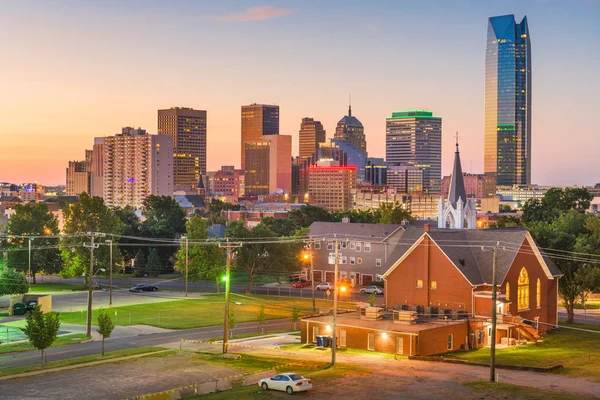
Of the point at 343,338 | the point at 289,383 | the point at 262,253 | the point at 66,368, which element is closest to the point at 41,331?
the point at 66,368

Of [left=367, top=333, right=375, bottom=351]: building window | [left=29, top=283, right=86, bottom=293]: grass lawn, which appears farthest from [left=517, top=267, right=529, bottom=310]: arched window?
[left=29, top=283, right=86, bottom=293]: grass lawn

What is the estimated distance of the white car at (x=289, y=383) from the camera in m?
45.2

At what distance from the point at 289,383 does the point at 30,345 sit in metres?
30.3

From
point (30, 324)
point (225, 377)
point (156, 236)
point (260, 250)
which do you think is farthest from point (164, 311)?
point (156, 236)

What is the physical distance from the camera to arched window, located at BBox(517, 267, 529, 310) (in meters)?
72.2

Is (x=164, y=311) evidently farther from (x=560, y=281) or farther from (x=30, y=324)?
(x=560, y=281)

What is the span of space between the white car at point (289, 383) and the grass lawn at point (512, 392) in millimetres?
9671

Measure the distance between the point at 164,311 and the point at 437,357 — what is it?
130 ft

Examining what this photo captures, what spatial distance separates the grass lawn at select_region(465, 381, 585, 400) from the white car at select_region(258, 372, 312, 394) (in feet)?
31.7

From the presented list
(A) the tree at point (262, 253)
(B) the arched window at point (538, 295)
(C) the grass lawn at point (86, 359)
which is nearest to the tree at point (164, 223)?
(A) the tree at point (262, 253)

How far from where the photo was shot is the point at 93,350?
211 ft

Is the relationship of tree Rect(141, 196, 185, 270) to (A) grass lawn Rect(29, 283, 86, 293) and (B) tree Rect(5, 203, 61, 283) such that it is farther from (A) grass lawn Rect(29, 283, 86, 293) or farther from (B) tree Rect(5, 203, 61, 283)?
(A) grass lawn Rect(29, 283, 86, 293)

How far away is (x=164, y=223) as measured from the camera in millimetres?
152625

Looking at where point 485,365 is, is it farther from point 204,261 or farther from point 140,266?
point 140,266
